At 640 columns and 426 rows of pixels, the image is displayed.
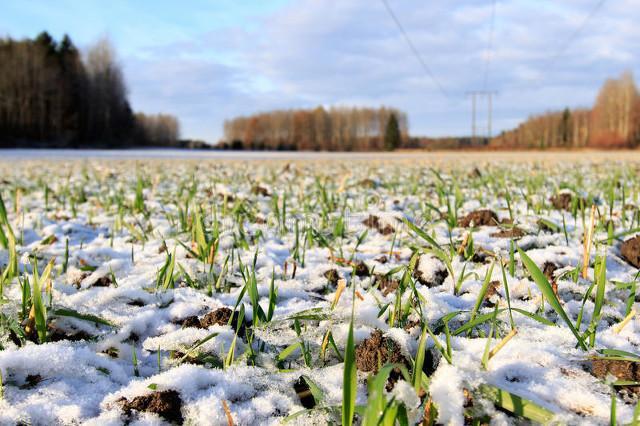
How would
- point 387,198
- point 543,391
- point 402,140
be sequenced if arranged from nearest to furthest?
1. point 543,391
2. point 387,198
3. point 402,140

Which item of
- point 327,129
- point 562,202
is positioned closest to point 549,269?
point 562,202

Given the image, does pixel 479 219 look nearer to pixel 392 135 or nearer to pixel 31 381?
pixel 31 381

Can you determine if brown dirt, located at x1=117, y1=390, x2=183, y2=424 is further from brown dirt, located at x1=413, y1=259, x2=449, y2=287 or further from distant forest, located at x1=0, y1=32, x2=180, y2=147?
distant forest, located at x1=0, y1=32, x2=180, y2=147

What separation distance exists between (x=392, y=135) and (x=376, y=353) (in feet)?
185

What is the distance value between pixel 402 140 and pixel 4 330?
2393 inches

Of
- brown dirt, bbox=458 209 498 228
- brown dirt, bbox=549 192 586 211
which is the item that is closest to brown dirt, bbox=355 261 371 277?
brown dirt, bbox=458 209 498 228

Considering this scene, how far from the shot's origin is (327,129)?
192 ft

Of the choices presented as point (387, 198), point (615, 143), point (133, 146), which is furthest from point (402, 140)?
point (387, 198)

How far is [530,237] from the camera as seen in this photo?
6.58 feet

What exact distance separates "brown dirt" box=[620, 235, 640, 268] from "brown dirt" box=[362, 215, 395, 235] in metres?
0.99

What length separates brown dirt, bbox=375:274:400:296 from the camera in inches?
58.8

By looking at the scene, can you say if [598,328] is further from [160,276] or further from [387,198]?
[387,198]

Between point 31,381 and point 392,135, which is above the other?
point 392,135

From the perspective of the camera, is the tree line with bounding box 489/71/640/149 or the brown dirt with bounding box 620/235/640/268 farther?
the tree line with bounding box 489/71/640/149
